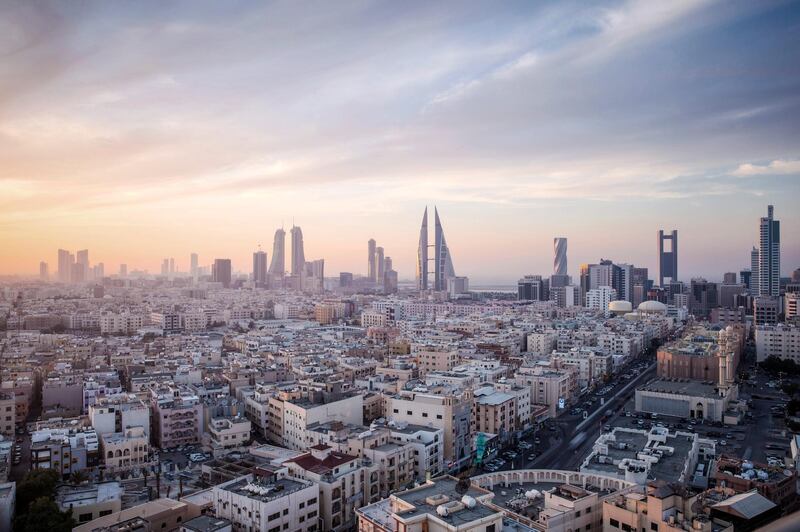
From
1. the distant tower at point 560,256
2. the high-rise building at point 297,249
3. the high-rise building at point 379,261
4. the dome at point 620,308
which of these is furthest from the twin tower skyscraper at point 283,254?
the dome at point 620,308

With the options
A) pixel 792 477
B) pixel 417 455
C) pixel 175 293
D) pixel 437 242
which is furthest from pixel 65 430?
pixel 437 242

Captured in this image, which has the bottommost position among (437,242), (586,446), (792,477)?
(586,446)

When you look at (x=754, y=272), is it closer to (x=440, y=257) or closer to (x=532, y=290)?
(x=532, y=290)

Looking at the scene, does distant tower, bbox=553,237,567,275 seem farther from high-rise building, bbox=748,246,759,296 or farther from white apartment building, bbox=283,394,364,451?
white apartment building, bbox=283,394,364,451

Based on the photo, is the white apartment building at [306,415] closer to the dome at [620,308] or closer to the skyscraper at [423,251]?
the dome at [620,308]

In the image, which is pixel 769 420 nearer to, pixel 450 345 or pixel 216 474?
pixel 450 345

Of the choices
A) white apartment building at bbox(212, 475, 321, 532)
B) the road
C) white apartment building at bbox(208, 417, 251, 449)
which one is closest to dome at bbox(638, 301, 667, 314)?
the road

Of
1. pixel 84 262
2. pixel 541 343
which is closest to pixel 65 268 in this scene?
pixel 84 262
